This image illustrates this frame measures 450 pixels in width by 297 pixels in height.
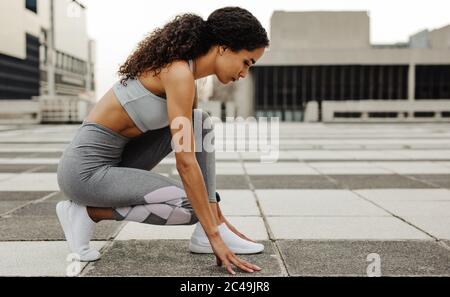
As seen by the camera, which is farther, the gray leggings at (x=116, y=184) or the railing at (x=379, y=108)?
the railing at (x=379, y=108)

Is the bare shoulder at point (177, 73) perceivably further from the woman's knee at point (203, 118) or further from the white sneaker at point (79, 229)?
the white sneaker at point (79, 229)

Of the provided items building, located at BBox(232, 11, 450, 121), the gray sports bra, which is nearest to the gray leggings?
the gray sports bra

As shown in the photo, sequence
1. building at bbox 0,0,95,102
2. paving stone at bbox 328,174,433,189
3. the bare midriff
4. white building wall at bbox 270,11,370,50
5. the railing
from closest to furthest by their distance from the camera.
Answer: the bare midriff
paving stone at bbox 328,174,433,189
building at bbox 0,0,95,102
the railing
white building wall at bbox 270,11,370,50

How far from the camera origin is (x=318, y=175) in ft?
20.2

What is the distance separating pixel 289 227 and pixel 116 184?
1.36 meters

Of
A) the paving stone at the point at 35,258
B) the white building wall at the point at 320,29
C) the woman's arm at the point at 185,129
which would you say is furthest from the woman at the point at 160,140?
the white building wall at the point at 320,29

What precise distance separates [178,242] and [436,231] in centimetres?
159

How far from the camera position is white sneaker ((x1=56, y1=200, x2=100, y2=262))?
255cm

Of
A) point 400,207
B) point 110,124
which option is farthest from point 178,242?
point 400,207

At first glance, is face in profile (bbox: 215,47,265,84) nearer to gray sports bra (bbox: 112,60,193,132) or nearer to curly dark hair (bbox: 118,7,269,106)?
curly dark hair (bbox: 118,7,269,106)

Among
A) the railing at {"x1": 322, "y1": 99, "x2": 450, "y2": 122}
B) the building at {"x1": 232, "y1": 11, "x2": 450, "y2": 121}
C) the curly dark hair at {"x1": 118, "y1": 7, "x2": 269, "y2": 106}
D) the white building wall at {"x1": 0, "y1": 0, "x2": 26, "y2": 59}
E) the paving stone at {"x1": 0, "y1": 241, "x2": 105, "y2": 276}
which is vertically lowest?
the paving stone at {"x1": 0, "y1": 241, "x2": 105, "y2": 276}

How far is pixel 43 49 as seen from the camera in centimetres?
7038

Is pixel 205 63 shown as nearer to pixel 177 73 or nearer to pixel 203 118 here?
pixel 177 73

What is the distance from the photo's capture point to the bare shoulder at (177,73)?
2236 mm
